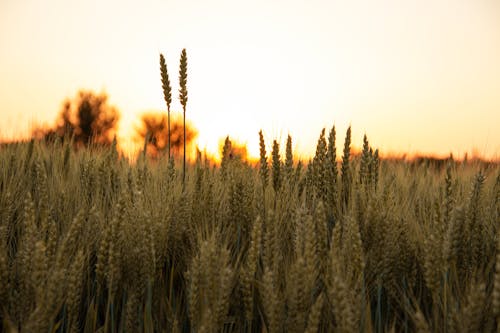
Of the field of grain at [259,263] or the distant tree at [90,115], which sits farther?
the distant tree at [90,115]

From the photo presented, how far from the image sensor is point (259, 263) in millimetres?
1761

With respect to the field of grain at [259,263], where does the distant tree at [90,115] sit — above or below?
above

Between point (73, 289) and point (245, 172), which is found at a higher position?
point (245, 172)

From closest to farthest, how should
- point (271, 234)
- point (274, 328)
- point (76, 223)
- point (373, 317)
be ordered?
point (274, 328) → point (76, 223) → point (271, 234) → point (373, 317)

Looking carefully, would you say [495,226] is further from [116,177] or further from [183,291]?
[116,177]

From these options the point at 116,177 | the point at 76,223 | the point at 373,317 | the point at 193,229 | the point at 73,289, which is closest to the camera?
the point at 73,289

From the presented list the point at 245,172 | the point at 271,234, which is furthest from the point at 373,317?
the point at 245,172

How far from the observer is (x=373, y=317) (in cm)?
164

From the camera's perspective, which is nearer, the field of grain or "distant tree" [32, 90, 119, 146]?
the field of grain

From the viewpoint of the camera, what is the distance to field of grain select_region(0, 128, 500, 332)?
1156 millimetres

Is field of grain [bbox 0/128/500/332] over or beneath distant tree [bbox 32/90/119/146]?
beneath

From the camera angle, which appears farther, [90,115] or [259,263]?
[90,115]

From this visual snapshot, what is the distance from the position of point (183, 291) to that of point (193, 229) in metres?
0.27

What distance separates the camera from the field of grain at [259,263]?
3.79 ft
